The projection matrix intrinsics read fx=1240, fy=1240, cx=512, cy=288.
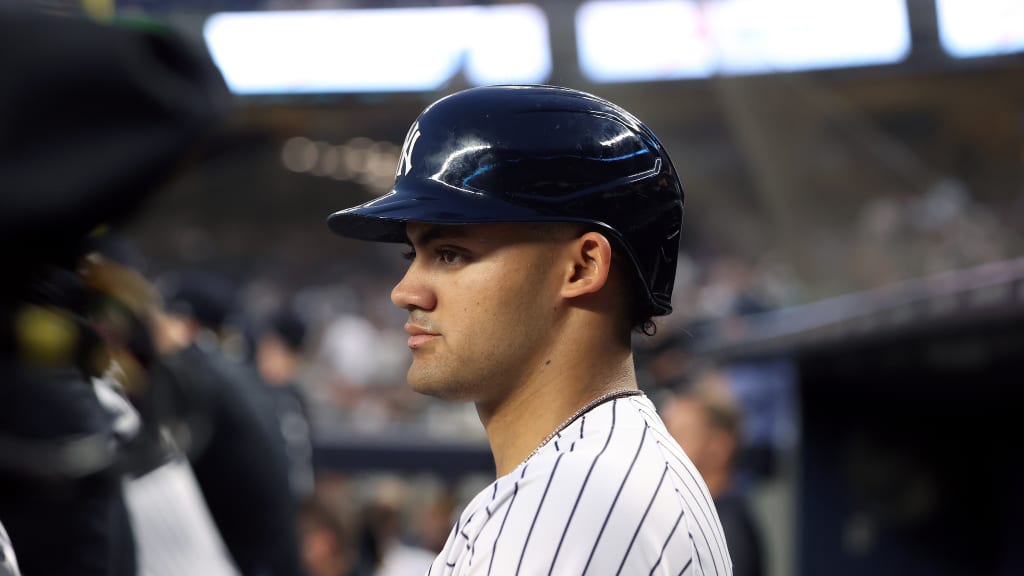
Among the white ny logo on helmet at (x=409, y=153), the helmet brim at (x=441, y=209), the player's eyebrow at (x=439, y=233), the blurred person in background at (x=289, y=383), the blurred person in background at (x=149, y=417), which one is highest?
the white ny logo on helmet at (x=409, y=153)

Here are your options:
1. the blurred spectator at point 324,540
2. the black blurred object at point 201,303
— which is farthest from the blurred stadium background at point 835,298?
the blurred spectator at point 324,540

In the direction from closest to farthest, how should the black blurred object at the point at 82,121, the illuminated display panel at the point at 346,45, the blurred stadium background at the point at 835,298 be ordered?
the black blurred object at the point at 82,121 < the blurred stadium background at the point at 835,298 < the illuminated display panel at the point at 346,45

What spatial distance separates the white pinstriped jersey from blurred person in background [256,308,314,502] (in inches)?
174

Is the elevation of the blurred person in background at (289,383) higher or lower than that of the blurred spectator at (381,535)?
higher

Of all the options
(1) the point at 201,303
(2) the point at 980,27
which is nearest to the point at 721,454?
(1) the point at 201,303

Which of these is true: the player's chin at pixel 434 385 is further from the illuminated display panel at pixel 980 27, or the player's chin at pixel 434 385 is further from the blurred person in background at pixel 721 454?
the illuminated display panel at pixel 980 27

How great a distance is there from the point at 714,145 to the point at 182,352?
5.61m

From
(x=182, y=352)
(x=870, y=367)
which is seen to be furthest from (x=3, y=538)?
(x=870, y=367)

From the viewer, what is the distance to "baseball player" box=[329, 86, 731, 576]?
57.9 inches

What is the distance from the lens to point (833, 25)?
13242 mm

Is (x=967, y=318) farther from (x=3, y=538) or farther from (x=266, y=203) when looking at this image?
(x=266, y=203)

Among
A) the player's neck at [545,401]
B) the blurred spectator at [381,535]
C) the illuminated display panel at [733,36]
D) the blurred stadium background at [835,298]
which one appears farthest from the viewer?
the illuminated display panel at [733,36]

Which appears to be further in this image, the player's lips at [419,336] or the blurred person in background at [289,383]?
the blurred person in background at [289,383]

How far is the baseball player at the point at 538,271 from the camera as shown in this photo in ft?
4.83
